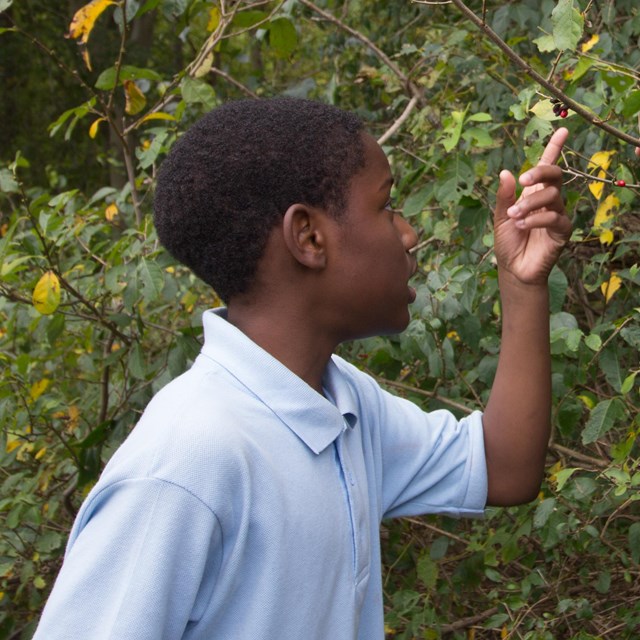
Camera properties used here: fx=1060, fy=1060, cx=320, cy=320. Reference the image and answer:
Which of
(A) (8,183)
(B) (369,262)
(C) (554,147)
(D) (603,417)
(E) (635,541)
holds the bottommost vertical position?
(E) (635,541)

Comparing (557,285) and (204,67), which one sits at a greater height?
(204,67)

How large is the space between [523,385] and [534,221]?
29 centimetres

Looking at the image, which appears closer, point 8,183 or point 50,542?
point 8,183

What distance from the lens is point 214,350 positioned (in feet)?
5.11

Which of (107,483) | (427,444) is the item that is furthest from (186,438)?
(427,444)

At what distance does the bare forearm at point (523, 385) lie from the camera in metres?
1.79

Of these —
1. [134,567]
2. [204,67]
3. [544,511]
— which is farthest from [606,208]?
[134,567]

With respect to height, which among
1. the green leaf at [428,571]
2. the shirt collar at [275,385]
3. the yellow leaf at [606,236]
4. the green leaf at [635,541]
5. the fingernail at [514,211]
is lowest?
the green leaf at [428,571]

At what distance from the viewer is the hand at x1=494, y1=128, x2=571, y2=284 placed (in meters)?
1.66

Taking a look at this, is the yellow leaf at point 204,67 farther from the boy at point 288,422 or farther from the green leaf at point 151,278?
the boy at point 288,422

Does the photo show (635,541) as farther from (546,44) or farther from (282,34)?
(282,34)

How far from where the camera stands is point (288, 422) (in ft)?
4.98

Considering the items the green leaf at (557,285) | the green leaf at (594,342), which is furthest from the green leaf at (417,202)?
the green leaf at (594,342)

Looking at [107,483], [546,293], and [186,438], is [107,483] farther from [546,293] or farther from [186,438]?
[546,293]
